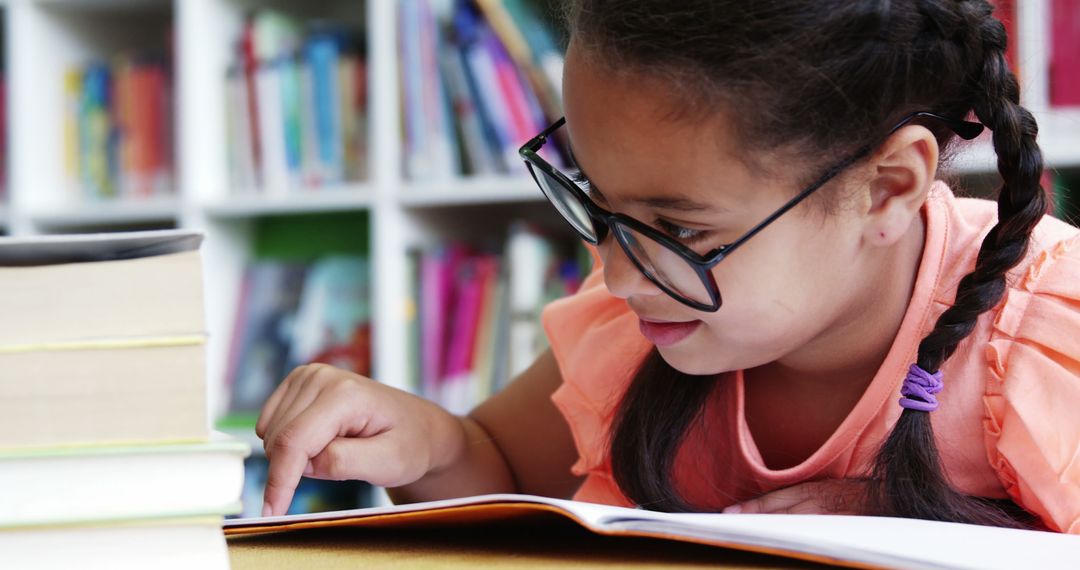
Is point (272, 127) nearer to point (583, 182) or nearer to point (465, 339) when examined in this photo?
point (465, 339)

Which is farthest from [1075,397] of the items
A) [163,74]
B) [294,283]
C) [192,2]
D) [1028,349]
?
[163,74]

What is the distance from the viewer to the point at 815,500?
699 mm

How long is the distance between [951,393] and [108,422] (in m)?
0.56

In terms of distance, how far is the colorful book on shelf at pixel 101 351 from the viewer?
1.23ft

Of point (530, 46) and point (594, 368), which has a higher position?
point (530, 46)

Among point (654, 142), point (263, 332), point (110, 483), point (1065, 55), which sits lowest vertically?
point (263, 332)

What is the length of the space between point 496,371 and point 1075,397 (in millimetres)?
1184

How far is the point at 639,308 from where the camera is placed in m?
0.74

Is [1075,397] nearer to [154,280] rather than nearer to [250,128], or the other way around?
[154,280]

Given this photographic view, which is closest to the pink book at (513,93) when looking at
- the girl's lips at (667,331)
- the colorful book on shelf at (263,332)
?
the colorful book on shelf at (263,332)

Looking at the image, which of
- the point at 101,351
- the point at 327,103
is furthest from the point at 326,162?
the point at 101,351

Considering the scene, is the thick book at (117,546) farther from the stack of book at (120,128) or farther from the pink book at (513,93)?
the stack of book at (120,128)

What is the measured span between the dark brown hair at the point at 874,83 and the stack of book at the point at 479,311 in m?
1.02

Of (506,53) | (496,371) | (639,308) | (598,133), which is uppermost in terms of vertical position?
(506,53)
